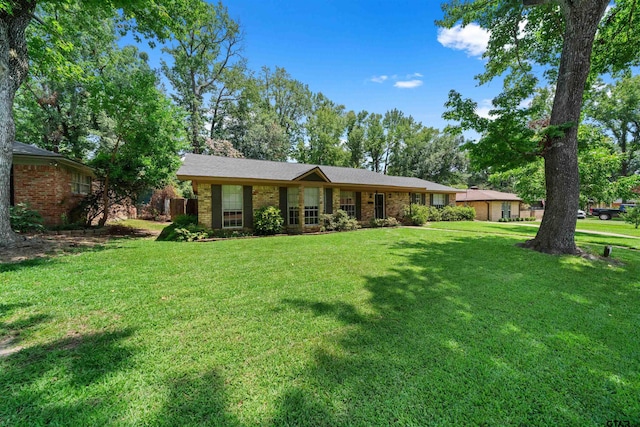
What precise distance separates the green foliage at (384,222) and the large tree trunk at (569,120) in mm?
8353

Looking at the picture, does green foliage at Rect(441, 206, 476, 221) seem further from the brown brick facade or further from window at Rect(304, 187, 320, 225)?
window at Rect(304, 187, 320, 225)

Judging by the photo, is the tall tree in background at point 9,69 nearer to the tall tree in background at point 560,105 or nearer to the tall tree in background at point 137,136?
the tall tree in background at point 137,136

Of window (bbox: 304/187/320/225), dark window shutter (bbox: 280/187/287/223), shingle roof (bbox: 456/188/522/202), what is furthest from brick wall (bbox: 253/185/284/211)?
shingle roof (bbox: 456/188/522/202)

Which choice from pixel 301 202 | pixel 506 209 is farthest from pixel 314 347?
pixel 506 209

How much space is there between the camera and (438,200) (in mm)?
22234

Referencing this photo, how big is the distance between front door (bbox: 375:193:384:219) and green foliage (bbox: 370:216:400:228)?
74 centimetres

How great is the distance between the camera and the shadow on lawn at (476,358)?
2025 mm

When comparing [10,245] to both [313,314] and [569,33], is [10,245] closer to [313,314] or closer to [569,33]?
[313,314]

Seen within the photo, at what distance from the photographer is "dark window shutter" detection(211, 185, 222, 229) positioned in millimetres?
11141

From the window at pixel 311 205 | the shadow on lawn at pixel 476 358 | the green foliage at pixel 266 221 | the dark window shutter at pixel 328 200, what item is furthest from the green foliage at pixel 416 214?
the shadow on lawn at pixel 476 358

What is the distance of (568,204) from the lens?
7434 mm

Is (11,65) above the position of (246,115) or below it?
below

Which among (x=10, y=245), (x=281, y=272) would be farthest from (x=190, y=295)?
(x=10, y=245)

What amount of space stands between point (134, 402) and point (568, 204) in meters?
10.5
